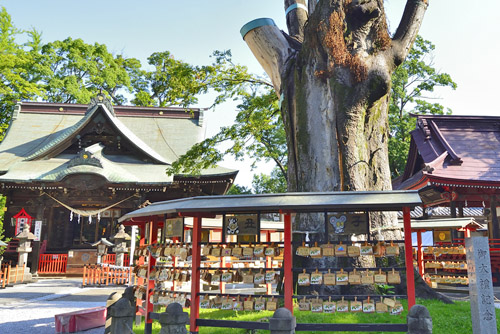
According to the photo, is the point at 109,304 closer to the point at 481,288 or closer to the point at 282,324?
the point at 282,324

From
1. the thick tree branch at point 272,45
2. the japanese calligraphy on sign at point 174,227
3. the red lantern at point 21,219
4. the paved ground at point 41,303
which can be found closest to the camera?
the japanese calligraphy on sign at point 174,227

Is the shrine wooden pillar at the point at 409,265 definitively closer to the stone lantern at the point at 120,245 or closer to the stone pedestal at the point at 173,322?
the stone pedestal at the point at 173,322

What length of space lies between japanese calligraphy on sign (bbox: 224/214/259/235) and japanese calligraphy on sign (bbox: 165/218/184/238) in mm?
704

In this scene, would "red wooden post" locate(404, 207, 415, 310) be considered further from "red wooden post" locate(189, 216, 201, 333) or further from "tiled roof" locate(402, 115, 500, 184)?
"tiled roof" locate(402, 115, 500, 184)

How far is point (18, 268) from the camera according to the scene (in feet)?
53.3

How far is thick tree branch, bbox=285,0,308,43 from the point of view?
1009cm

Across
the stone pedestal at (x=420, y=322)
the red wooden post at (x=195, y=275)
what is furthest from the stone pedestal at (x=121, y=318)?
the stone pedestal at (x=420, y=322)

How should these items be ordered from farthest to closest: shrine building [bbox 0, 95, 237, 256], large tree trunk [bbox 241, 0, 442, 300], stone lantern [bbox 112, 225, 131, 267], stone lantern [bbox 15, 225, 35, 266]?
shrine building [bbox 0, 95, 237, 256], stone lantern [bbox 15, 225, 35, 266], stone lantern [bbox 112, 225, 131, 267], large tree trunk [bbox 241, 0, 442, 300]

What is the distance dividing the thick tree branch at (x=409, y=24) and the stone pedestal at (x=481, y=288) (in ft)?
14.0

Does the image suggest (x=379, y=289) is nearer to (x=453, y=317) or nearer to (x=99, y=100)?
(x=453, y=317)

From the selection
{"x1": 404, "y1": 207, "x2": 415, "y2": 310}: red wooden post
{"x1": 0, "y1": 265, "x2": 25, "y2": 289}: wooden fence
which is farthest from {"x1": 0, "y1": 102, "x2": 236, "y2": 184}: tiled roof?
{"x1": 404, "y1": 207, "x2": 415, "y2": 310}: red wooden post

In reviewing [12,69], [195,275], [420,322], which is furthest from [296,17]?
[12,69]

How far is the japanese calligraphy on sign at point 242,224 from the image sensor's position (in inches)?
226

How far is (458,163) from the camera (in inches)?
625
